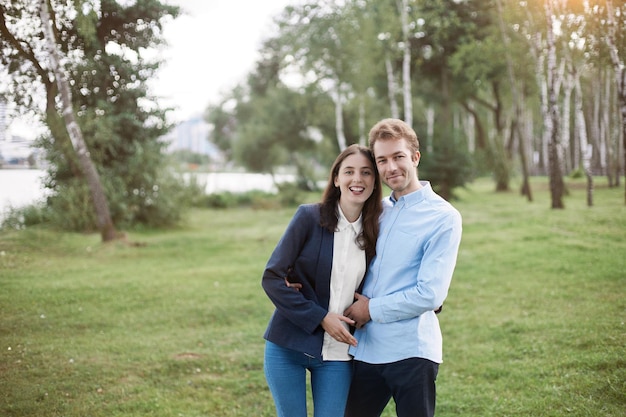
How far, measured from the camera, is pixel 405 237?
8.82ft

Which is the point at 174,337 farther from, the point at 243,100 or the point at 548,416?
the point at 243,100

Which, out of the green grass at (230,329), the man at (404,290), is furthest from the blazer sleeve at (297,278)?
the green grass at (230,329)

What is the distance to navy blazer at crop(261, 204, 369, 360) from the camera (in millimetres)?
2676

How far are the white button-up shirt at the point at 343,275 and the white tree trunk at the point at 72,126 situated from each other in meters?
4.21

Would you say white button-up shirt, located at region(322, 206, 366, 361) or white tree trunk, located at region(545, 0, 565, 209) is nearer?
white button-up shirt, located at region(322, 206, 366, 361)

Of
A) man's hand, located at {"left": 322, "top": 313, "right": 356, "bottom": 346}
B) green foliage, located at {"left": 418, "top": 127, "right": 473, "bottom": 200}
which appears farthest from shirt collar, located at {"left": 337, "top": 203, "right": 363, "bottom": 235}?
green foliage, located at {"left": 418, "top": 127, "right": 473, "bottom": 200}

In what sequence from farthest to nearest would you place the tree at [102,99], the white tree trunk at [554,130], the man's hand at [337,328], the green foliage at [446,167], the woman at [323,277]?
the green foliage at [446,167], the white tree trunk at [554,130], the tree at [102,99], the woman at [323,277], the man's hand at [337,328]

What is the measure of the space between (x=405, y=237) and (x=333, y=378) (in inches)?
31.8

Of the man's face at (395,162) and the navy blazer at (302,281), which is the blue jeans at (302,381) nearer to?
the navy blazer at (302,281)

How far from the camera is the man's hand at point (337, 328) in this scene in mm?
2650

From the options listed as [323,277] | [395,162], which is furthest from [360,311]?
[395,162]

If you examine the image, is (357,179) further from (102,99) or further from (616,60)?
(102,99)

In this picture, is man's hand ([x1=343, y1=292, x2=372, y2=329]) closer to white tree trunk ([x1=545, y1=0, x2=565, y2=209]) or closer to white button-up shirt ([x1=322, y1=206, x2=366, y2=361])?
white button-up shirt ([x1=322, y1=206, x2=366, y2=361])

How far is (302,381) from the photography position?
285 centimetres
